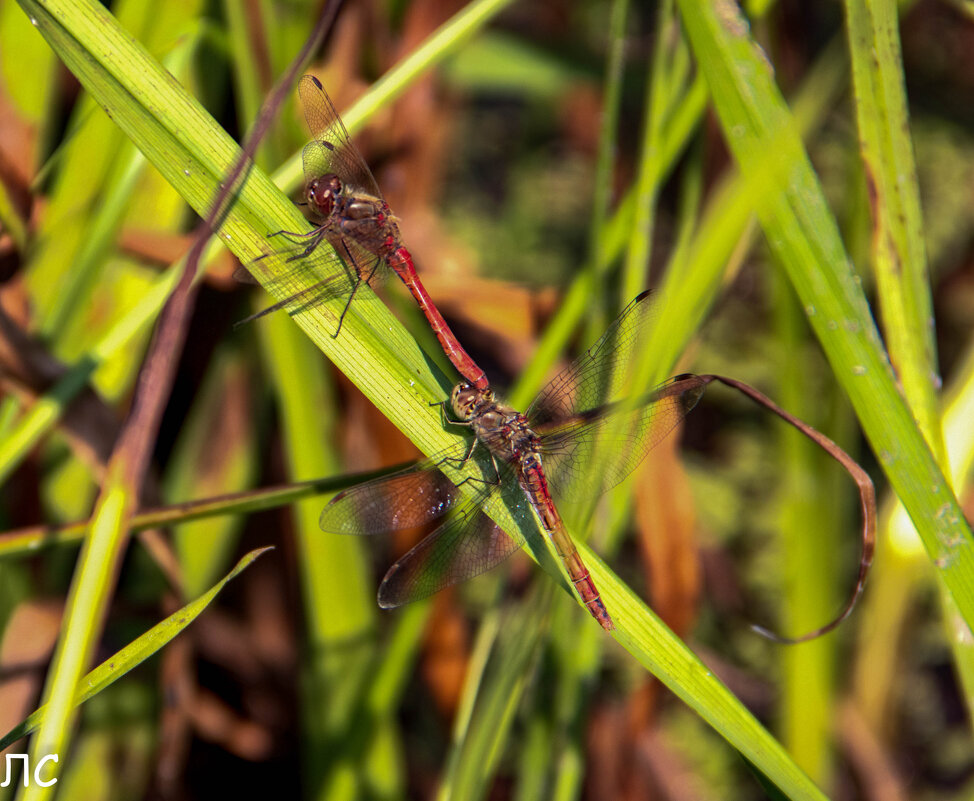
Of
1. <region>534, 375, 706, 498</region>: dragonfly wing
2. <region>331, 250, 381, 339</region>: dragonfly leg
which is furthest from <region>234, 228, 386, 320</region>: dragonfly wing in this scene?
<region>534, 375, 706, 498</region>: dragonfly wing

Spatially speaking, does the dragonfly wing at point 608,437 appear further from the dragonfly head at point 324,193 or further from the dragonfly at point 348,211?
the dragonfly head at point 324,193

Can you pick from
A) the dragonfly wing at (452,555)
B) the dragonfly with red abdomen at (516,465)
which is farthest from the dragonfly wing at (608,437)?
the dragonfly wing at (452,555)

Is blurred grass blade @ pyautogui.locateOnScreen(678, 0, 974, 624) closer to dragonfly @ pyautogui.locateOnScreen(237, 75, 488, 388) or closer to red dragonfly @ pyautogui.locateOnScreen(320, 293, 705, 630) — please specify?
red dragonfly @ pyautogui.locateOnScreen(320, 293, 705, 630)

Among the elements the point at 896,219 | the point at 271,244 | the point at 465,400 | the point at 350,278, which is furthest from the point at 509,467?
the point at 896,219

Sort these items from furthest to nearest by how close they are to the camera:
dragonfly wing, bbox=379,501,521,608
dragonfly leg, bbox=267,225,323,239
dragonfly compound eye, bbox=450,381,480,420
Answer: dragonfly wing, bbox=379,501,521,608 < dragonfly compound eye, bbox=450,381,480,420 < dragonfly leg, bbox=267,225,323,239

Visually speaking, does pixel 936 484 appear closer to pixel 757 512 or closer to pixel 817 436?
pixel 817 436

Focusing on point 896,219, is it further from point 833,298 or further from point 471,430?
point 471,430
